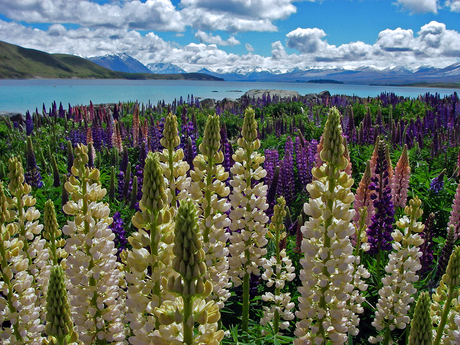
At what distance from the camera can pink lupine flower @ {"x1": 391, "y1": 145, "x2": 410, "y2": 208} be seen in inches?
182

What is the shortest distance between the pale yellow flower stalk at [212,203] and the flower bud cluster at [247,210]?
0.26 m

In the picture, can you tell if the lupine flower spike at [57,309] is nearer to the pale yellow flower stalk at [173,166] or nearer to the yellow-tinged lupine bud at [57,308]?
the yellow-tinged lupine bud at [57,308]

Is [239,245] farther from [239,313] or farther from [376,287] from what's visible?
[376,287]

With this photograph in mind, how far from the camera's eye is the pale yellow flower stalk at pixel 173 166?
6.11ft

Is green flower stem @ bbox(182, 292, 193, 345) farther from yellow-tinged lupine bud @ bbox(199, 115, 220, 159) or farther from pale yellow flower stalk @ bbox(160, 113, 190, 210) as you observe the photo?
yellow-tinged lupine bud @ bbox(199, 115, 220, 159)

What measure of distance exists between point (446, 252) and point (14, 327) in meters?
2.88

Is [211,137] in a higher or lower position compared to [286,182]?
higher

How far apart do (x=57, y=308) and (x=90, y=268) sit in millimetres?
383

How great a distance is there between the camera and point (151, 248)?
127 cm

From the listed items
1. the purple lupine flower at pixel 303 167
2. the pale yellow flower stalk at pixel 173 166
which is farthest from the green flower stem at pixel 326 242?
the purple lupine flower at pixel 303 167

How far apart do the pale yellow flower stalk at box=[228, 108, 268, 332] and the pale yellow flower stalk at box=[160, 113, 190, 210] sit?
409 millimetres

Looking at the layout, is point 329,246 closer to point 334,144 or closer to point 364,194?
point 334,144

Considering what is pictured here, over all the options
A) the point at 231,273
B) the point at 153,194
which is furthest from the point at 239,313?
the point at 153,194

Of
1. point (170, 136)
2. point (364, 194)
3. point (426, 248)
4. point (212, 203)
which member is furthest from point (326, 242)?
point (364, 194)
